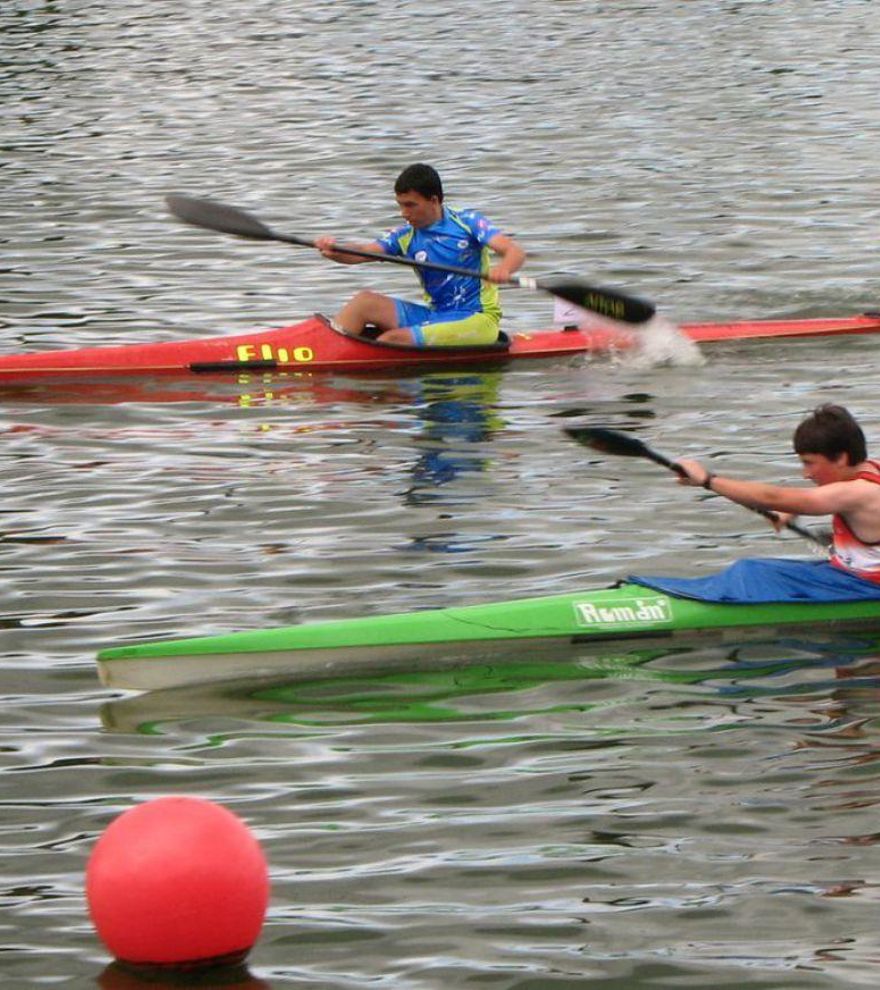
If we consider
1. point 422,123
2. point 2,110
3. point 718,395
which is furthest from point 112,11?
point 718,395

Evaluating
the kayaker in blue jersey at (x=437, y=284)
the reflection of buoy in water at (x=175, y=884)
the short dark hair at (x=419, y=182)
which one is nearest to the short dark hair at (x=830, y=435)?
the reflection of buoy in water at (x=175, y=884)

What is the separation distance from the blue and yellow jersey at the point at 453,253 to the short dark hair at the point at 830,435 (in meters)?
5.70

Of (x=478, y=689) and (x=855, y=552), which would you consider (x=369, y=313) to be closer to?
(x=855, y=552)

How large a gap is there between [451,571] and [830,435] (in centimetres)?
221

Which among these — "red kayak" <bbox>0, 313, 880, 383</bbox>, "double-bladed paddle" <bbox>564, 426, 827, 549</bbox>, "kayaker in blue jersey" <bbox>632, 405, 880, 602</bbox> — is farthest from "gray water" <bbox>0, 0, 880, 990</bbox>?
"double-bladed paddle" <bbox>564, 426, 827, 549</bbox>

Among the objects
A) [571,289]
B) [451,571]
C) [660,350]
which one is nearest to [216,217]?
[571,289]

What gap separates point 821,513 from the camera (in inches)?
349

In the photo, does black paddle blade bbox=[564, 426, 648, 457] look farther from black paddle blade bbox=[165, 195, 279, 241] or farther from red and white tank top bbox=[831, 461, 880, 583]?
black paddle blade bbox=[165, 195, 279, 241]

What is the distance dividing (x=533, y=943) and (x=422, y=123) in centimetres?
2231

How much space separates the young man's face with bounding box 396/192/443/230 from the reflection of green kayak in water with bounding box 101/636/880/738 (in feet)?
19.1

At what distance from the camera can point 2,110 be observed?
29391 mm

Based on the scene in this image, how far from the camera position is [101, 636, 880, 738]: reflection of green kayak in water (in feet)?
27.6

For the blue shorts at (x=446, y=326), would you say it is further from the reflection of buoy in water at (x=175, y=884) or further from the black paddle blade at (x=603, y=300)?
the reflection of buoy in water at (x=175, y=884)

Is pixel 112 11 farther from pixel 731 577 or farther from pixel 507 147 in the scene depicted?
pixel 731 577
